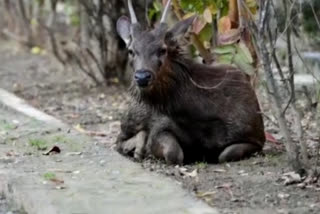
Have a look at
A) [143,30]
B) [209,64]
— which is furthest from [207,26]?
[143,30]

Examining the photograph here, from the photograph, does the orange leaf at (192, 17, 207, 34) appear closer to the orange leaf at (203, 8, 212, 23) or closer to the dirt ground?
the orange leaf at (203, 8, 212, 23)

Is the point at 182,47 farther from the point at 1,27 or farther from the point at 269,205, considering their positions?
the point at 1,27

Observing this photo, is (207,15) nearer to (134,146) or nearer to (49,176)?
(134,146)

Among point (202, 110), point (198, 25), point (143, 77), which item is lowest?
point (202, 110)

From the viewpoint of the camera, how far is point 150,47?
758 centimetres

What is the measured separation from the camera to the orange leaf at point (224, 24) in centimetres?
841

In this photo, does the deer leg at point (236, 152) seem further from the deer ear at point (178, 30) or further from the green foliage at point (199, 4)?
the green foliage at point (199, 4)

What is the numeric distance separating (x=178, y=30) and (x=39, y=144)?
148cm

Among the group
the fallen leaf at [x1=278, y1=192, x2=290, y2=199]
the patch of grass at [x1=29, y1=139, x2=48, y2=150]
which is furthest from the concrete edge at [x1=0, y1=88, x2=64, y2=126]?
the fallen leaf at [x1=278, y1=192, x2=290, y2=199]

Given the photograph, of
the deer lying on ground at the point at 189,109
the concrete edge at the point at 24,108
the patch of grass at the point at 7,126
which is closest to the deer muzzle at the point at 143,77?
the deer lying on ground at the point at 189,109

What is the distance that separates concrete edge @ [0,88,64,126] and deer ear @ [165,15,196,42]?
1808 mm

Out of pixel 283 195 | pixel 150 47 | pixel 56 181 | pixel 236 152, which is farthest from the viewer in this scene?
pixel 236 152

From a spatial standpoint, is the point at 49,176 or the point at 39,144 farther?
the point at 39,144

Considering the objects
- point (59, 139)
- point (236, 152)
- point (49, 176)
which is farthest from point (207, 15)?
point (49, 176)
